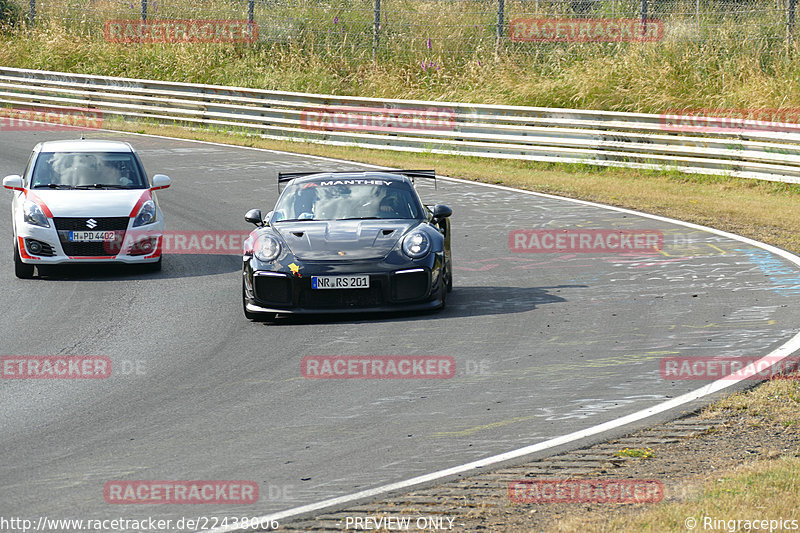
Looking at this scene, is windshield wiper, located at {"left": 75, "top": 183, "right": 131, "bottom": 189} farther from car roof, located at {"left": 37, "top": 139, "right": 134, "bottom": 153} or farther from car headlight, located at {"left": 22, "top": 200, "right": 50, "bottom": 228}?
A: car headlight, located at {"left": 22, "top": 200, "right": 50, "bottom": 228}

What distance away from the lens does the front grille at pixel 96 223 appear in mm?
13719

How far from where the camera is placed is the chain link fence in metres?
26.4

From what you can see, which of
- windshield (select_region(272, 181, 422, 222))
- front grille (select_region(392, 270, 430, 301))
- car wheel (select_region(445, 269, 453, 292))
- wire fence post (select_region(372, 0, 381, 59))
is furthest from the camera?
wire fence post (select_region(372, 0, 381, 59))

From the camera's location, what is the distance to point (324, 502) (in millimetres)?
6285

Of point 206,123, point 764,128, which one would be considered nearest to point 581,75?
point 764,128

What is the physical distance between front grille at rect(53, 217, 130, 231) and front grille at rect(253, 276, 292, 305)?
3554 mm

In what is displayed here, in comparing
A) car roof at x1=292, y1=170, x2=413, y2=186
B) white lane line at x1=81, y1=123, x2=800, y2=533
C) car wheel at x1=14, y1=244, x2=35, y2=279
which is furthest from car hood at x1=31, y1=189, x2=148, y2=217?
white lane line at x1=81, y1=123, x2=800, y2=533

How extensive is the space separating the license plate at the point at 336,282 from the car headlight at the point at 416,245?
0.55m

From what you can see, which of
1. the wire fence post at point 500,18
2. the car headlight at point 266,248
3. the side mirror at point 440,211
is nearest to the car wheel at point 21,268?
the car headlight at point 266,248

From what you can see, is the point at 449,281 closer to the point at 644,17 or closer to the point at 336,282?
the point at 336,282

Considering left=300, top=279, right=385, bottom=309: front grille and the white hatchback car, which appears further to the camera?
the white hatchback car

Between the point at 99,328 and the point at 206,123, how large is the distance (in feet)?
61.1

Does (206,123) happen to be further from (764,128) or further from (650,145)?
(764,128)

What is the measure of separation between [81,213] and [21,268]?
94 cm
